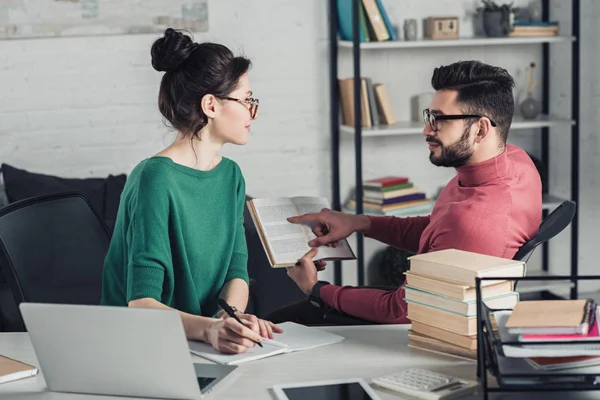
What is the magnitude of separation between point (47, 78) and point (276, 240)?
2236 mm

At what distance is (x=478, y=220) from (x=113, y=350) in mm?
1131

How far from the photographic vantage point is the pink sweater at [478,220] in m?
2.31

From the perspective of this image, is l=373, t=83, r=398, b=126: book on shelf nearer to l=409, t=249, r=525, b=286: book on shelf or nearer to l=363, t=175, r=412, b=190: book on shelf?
l=363, t=175, r=412, b=190: book on shelf

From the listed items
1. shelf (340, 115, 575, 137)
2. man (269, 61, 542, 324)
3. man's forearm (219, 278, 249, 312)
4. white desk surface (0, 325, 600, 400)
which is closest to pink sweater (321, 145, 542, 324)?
man (269, 61, 542, 324)

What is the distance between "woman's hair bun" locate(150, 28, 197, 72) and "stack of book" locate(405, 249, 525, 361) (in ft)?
2.48

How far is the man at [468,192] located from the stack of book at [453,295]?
0.50 meters

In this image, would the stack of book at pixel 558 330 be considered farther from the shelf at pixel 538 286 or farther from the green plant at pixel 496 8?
the green plant at pixel 496 8

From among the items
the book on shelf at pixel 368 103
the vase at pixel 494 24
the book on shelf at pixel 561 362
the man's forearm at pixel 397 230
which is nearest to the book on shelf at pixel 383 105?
the book on shelf at pixel 368 103

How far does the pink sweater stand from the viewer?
2.31 m

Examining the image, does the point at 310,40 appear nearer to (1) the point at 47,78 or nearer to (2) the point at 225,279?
(1) the point at 47,78

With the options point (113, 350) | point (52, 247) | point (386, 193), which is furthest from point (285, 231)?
point (386, 193)

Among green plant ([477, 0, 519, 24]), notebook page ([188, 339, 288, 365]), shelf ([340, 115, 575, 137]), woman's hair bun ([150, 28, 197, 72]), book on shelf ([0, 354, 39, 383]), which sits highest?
green plant ([477, 0, 519, 24])

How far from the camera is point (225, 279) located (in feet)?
7.41

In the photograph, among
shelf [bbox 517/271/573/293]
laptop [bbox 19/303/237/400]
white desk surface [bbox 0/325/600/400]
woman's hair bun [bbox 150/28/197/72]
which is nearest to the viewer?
laptop [bbox 19/303/237/400]
